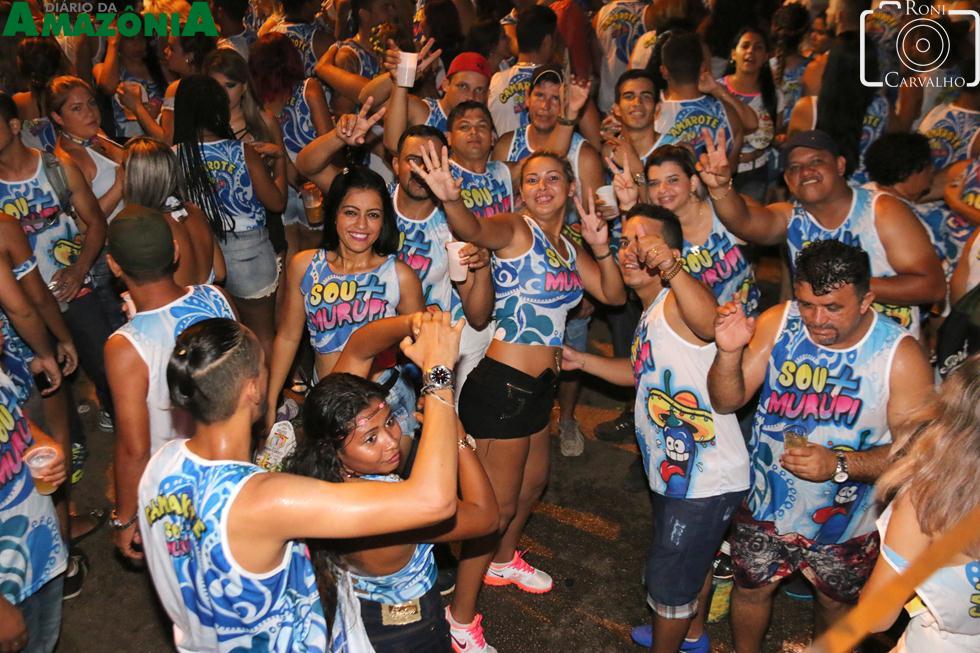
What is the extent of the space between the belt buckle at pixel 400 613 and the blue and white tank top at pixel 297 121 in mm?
4798

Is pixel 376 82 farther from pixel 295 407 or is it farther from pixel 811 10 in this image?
pixel 811 10

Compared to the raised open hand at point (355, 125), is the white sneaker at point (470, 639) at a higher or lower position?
lower

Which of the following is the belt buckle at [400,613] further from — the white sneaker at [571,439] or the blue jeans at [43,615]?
the white sneaker at [571,439]

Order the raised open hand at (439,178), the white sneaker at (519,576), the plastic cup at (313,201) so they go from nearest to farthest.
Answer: the raised open hand at (439,178)
the white sneaker at (519,576)
the plastic cup at (313,201)

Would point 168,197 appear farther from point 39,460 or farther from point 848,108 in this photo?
point 848,108

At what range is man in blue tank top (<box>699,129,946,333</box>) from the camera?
4.14 meters

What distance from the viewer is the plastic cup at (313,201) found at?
655cm

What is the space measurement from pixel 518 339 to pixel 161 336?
1631 millimetres

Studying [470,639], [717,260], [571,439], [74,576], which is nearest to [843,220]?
[717,260]

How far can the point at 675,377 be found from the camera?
135 inches

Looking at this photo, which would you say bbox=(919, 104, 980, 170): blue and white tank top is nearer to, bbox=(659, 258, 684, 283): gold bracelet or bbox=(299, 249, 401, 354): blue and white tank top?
bbox=(659, 258, 684, 283): gold bracelet

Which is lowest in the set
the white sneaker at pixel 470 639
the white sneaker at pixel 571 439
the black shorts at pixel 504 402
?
the white sneaker at pixel 470 639

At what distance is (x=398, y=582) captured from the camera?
2.80 m

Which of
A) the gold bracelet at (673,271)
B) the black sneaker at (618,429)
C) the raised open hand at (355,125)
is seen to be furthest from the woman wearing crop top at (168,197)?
the black sneaker at (618,429)
